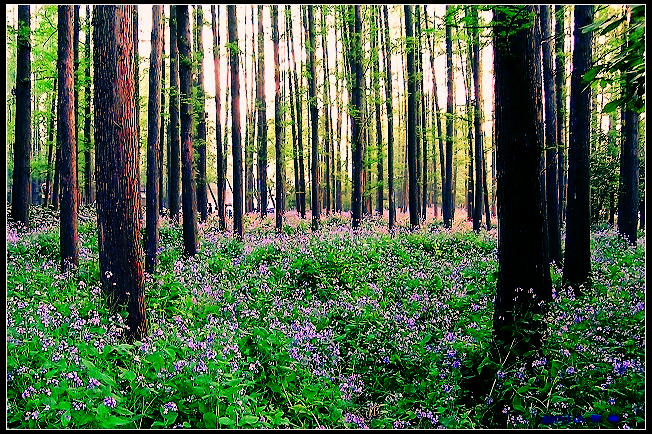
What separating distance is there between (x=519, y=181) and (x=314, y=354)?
322 cm

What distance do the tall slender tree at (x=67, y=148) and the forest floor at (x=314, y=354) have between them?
891 millimetres

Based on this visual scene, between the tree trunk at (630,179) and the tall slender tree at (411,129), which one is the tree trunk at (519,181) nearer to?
the tree trunk at (630,179)

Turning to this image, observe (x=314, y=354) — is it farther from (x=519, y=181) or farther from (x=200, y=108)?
(x=200, y=108)

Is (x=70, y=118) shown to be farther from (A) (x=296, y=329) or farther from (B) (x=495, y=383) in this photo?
(B) (x=495, y=383)

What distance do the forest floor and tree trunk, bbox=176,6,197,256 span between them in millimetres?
2408

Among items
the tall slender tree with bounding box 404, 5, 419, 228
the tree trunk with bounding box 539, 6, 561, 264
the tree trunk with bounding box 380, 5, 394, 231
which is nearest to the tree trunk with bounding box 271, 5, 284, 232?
the tree trunk with bounding box 380, 5, 394, 231

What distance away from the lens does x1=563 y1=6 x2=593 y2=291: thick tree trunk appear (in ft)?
30.1

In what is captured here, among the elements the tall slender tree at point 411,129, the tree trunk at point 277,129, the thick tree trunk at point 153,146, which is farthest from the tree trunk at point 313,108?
the thick tree trunk at point 153,146

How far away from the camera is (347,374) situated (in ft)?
19.5

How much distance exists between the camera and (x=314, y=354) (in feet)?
19.3

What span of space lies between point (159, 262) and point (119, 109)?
636cm

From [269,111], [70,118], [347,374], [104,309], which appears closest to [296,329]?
[347,374]

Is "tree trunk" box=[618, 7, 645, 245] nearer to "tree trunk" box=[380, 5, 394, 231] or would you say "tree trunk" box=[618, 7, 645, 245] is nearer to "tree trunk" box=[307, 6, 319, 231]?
"tree trunk" box=[380, 5, 394, 231]

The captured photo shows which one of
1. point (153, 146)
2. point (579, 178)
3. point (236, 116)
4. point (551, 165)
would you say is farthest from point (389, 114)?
point (579, 178)
